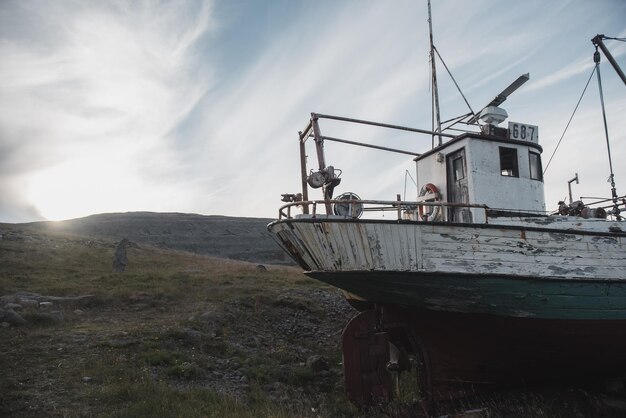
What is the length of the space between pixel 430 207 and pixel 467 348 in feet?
9.20

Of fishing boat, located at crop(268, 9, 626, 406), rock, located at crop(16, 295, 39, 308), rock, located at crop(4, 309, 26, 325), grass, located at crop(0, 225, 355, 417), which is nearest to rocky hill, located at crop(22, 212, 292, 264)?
grass, located at crop(0, 225, 355, 417)

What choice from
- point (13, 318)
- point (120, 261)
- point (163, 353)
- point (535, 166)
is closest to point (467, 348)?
point (535, 166)

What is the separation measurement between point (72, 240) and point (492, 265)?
108 ft

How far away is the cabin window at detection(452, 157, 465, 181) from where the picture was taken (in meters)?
9.33

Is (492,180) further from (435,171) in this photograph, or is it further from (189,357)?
(189,357)

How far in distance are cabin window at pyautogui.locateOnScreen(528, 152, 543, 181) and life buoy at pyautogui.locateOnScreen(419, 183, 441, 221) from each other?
6.94ft

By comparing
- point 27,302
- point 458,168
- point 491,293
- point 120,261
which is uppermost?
point 458,168

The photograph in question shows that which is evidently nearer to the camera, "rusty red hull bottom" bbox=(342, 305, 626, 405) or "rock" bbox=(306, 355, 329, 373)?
"rusty red hull bottom" bbox=(342, 305, 626, 405)

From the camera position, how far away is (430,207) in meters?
9.37

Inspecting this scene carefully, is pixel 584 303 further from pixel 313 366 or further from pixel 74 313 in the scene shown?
pixel 74 313

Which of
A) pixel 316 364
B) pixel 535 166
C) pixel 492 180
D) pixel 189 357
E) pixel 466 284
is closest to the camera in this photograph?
pixel 466 284

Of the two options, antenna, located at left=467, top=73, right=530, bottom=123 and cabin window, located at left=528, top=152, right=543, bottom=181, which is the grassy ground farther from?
antenna, located at left=467, top=73, right=530, bottom=123

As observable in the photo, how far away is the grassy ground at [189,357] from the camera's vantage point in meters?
7.11

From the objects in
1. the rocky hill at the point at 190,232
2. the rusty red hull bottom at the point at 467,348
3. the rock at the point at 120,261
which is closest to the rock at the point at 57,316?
the rusty red hull bottom at the point at 467,348
